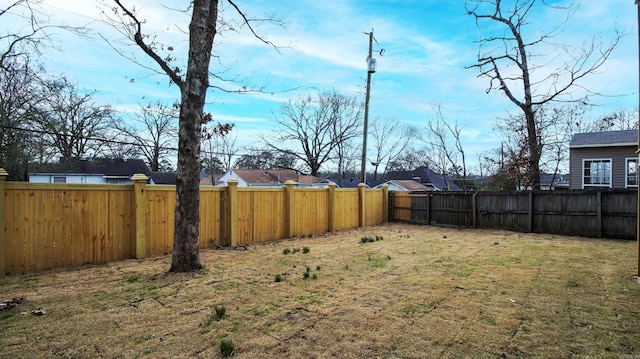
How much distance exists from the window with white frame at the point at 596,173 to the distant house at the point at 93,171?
80.4ft

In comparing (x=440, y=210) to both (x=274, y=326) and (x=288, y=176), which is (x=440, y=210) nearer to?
(x=274, y=326)

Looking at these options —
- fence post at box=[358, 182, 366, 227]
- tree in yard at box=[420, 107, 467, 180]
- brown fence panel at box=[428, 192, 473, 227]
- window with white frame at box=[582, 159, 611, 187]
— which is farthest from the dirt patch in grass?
tree in yard at box=[420, 107, 467, 180]

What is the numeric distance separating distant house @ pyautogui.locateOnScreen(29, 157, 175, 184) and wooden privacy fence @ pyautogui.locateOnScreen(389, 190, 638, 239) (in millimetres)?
17225

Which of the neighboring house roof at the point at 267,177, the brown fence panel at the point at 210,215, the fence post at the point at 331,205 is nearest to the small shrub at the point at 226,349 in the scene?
the brown fence panel at the point at 210,215

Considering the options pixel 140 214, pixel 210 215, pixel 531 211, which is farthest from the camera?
pixel 531 211

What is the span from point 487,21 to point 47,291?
17576mm

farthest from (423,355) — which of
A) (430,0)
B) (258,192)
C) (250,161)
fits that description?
(250,161)

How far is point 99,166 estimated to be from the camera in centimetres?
2188

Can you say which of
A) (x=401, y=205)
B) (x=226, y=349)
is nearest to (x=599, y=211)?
(x=401, y=205)

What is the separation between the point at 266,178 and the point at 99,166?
12.6m

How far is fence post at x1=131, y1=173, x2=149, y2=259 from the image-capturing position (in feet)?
19.2

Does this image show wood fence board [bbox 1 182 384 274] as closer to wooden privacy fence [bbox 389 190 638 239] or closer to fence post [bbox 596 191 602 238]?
wooden privacy fence [bbox 389 190 638 239]

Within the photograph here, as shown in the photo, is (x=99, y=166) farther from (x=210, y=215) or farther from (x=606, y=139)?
(x=606, y=139)

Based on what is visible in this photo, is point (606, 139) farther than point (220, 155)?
No
